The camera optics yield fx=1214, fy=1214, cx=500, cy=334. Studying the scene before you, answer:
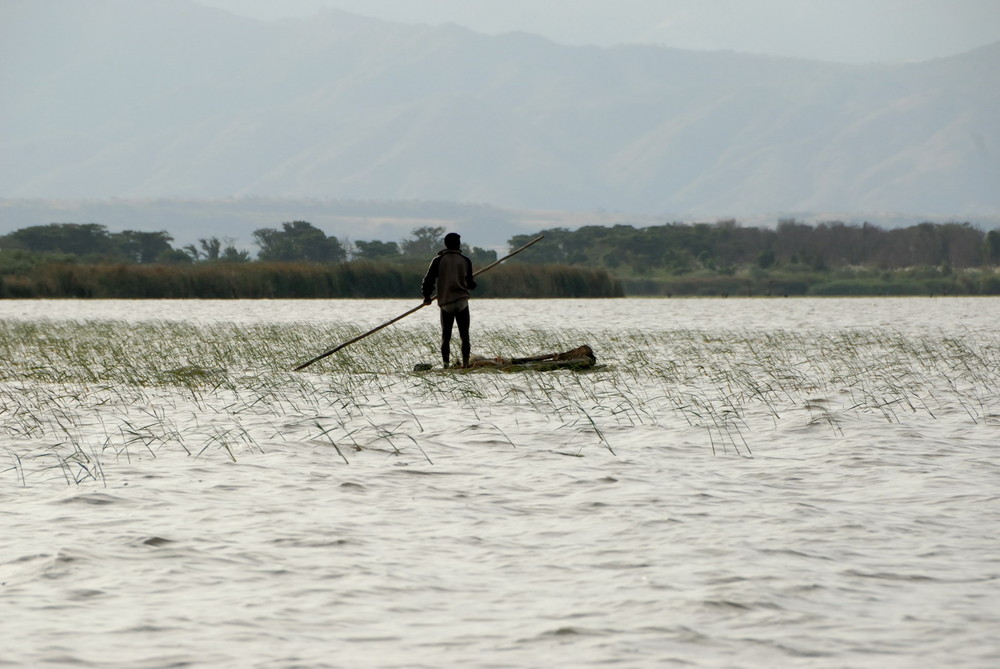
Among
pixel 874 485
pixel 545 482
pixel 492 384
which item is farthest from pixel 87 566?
pixel 492 384

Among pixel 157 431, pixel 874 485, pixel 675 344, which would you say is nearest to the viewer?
pixel 874 485

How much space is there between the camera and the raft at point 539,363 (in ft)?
57.7

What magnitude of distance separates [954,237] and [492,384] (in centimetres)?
14640

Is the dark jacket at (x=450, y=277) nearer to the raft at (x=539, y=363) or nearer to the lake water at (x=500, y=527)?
the raft at (x=539, y=363)

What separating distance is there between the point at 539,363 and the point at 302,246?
414 feet

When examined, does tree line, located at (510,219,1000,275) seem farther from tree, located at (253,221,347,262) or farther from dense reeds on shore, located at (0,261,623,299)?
dense reeds on shore, located at (0,261,623,299)

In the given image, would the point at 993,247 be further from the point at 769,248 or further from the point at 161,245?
the point at 161,245

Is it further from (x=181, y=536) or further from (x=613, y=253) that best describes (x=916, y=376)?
(x=613, y=253)

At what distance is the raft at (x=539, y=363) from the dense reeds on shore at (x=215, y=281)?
42.6 m

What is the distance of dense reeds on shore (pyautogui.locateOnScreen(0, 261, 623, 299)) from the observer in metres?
59.0

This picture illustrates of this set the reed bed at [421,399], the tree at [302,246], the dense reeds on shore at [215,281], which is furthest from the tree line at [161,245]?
the reed bed at [421,399]

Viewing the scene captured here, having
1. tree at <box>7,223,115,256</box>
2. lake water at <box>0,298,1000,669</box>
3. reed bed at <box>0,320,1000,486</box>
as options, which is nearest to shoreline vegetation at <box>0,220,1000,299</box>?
tree at <box>7,223,115,256</box>

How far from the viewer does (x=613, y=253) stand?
15362 cm

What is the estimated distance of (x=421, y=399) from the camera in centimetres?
1441
